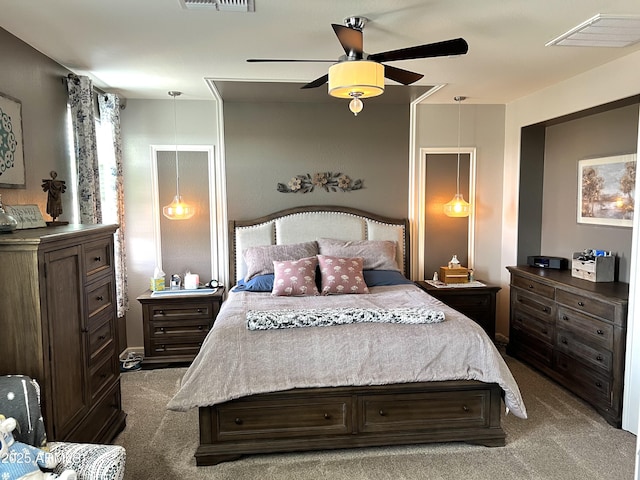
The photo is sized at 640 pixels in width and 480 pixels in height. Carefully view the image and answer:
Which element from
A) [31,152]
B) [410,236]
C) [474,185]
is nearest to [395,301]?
[410,236]

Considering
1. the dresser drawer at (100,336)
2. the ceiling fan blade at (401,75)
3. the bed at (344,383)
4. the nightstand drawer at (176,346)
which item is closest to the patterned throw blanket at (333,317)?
the bed at (344,383)

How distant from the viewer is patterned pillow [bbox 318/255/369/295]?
13.2ft

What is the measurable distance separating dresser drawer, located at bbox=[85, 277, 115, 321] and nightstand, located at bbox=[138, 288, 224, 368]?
123 cm

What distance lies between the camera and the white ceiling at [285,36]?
248cm

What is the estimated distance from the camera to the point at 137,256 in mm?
4797

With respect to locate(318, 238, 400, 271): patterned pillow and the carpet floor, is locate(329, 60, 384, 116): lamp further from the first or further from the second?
locate(318, 238, 400, 271): patterned pillow

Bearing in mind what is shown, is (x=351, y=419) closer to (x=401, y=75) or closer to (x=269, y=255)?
(x=269, y=255)

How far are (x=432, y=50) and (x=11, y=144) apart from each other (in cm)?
262

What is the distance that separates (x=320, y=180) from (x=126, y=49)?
7.58ft

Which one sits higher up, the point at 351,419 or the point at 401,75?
the point at 401,75

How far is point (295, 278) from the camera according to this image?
13.2ft

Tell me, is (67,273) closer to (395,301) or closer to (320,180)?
(395,301)

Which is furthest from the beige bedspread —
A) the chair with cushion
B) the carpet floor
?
the chair with cushion

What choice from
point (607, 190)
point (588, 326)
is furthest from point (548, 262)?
point (588, 326)
